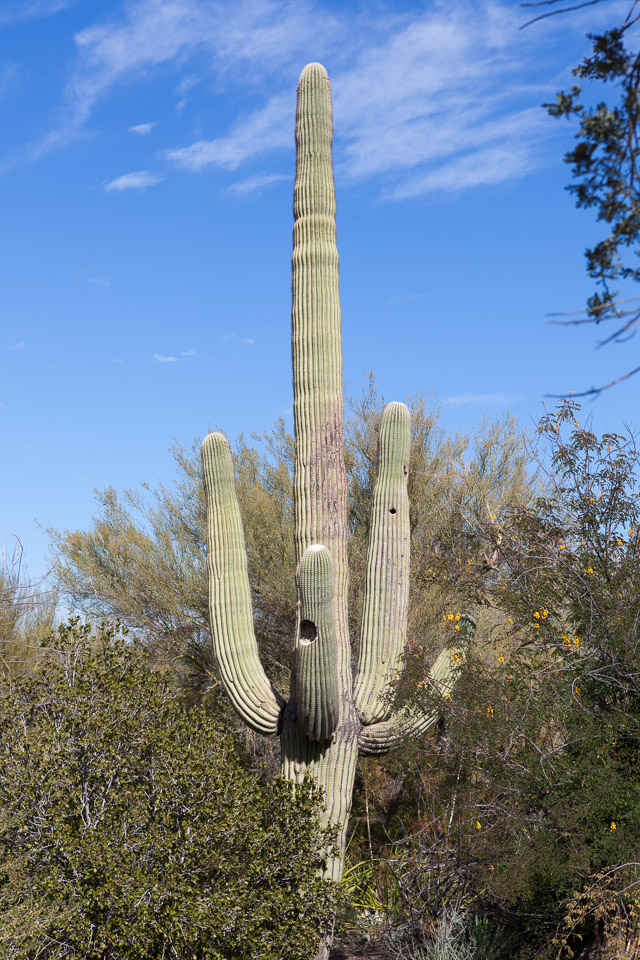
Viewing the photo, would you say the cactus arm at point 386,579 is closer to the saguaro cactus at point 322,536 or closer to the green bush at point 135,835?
the saguaro cactus at point 322,536

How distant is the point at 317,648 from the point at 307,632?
0.54 ft

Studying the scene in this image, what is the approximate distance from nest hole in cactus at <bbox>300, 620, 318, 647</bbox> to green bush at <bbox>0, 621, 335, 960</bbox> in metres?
0.84

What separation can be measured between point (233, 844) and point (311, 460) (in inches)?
112

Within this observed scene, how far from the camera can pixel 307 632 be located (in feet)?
20.4

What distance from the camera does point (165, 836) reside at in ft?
16.2

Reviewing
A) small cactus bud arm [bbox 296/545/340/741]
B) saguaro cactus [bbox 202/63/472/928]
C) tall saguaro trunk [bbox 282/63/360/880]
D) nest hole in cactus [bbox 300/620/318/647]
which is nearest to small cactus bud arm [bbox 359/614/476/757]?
saguaro cactus [bbox 202/63/472/928]

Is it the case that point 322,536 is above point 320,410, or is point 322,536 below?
below

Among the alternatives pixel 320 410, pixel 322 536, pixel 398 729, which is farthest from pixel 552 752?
pixel 320 410

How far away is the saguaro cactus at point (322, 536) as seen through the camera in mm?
6703

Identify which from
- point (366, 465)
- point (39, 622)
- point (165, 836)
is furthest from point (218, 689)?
point (165, 836)

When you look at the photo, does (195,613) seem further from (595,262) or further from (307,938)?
(595,262)

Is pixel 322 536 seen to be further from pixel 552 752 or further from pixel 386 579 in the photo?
pixel 552 752

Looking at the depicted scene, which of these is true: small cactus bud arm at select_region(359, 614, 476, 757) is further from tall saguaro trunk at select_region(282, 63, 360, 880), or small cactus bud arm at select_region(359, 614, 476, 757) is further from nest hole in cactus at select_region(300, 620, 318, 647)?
nest hole in cactus at select_region(300, 620, 318, 647)

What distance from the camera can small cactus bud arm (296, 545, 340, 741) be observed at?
6027 millimetres
